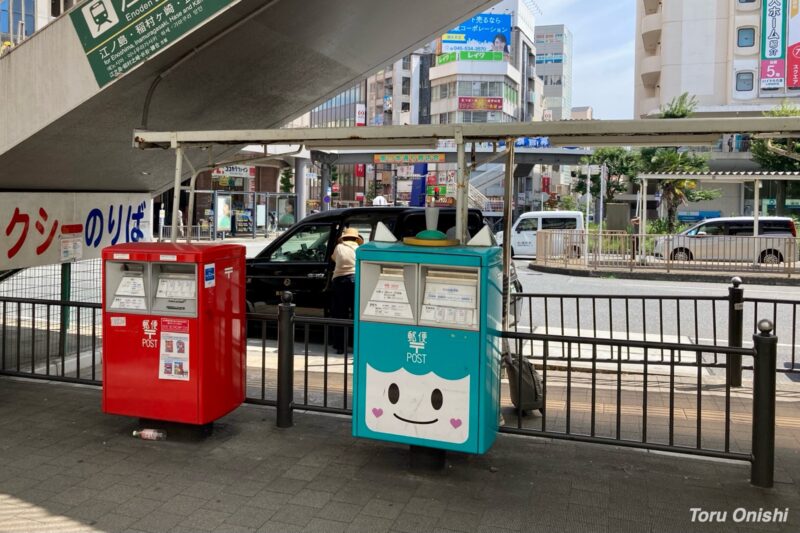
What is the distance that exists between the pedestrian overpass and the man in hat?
6.67 feet

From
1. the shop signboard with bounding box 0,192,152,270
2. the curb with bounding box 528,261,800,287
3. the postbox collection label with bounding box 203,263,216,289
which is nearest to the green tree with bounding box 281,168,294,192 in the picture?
A: the curb with bounding box 528,261,800,287

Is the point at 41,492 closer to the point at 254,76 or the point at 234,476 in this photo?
the point at 234,476

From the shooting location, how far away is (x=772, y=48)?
153 ft

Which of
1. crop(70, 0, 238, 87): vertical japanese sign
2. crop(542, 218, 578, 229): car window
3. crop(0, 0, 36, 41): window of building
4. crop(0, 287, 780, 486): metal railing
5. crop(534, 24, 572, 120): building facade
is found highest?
crop(534, 24, 572, 120): building facade

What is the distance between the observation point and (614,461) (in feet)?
16.7

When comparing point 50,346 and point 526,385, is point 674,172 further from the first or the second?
point 50,346

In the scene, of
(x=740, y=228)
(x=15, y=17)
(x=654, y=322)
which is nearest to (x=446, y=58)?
(x=740, y=228)

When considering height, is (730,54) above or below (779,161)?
above

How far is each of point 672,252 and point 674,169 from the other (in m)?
12.4

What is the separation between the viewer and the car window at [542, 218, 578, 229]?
26.7 m

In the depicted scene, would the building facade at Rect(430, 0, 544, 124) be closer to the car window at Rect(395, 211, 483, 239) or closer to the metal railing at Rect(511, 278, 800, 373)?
the metal railing at Rect(511, 278, 800, 373)

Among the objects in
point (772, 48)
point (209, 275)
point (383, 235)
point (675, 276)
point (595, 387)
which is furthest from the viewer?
point (772, 48)

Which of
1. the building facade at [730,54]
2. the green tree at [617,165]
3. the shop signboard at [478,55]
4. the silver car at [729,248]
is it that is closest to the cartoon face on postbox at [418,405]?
the silver car at [729,248]

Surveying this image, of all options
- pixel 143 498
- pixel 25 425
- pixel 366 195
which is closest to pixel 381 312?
pixel 143 498
